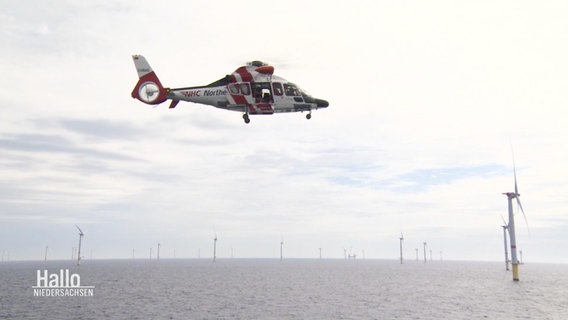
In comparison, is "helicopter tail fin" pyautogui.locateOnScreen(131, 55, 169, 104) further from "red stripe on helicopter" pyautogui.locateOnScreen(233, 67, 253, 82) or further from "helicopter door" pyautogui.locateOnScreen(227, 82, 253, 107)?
"red stripe on helicopter" pyautogui.locateOnScreen(233, 67, 253, 82)

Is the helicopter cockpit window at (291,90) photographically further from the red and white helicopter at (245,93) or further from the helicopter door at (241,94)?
the helicopter door at (241,94)

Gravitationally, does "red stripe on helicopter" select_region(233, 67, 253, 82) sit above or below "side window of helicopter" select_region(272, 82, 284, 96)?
above

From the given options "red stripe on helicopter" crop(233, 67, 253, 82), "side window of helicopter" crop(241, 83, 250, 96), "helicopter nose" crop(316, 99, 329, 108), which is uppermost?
"red stripe on helicopter" crop(233, 67, 253, 82)

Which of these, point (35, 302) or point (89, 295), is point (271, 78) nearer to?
point (35, 302)

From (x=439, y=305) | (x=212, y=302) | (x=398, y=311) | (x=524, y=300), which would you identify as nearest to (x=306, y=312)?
(x=398, y=311)

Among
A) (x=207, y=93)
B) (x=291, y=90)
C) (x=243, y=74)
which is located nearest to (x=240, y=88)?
(x=243, y=74)

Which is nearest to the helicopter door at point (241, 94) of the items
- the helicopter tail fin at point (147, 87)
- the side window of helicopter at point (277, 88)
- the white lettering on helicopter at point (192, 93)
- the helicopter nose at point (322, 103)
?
the side window of helicopter at point (277, 88)

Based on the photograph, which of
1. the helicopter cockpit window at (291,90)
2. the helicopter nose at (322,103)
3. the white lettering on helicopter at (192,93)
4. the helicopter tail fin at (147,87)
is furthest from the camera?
the helicopter nose at (322,103)

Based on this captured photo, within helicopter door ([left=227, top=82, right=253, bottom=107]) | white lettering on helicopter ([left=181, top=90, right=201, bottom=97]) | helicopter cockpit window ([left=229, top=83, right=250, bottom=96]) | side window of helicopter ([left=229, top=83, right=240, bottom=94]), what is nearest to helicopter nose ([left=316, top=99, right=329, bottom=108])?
helicopter door ([left=227, top=82, right=253, bottom=107])

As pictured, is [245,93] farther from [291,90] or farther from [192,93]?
[192,93]
